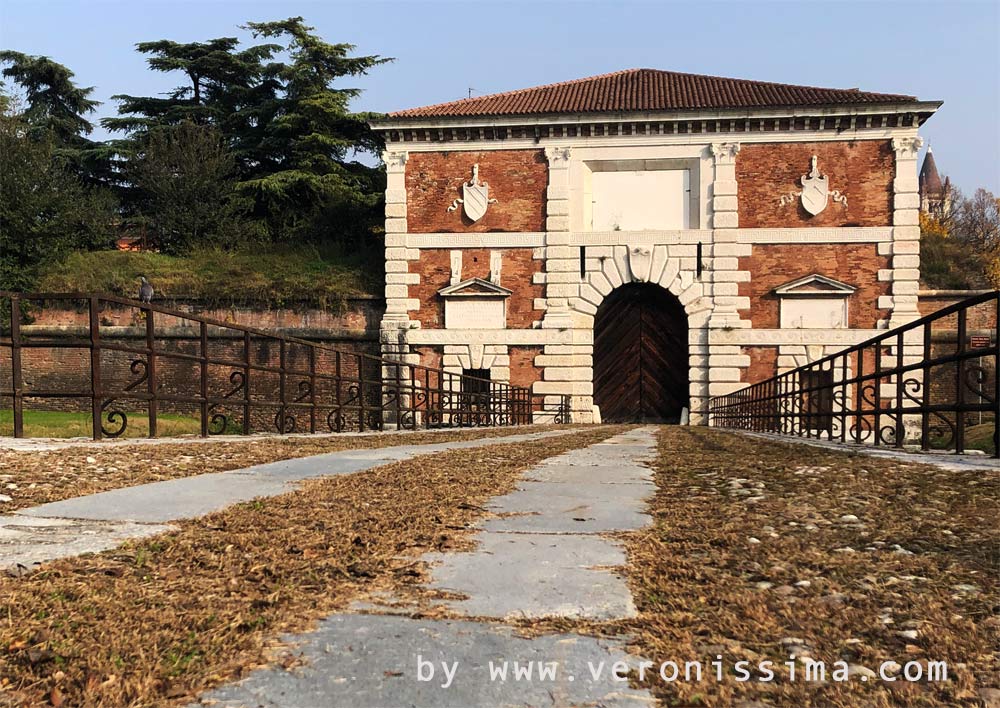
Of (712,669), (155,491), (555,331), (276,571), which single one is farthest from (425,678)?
(555,331)

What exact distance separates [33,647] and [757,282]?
21.3 m

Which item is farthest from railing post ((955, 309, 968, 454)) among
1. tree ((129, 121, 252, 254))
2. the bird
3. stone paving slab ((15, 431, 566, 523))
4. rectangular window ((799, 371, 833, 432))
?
tree ((129, 121, 252, 254))

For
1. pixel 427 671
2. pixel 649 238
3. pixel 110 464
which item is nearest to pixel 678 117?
pixel 649 238

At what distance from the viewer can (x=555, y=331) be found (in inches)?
829

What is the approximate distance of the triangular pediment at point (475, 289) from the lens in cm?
2123

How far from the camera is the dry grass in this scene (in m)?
2.91

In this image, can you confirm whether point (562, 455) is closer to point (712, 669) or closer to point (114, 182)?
point (712, 669)

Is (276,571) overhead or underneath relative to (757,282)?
underneath

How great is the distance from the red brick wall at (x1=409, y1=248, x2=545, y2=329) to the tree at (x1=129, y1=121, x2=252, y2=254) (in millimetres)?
9889

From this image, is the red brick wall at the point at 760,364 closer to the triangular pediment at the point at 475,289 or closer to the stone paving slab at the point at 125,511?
the triangular pediment at the point at 475,289

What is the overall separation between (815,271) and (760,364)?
3.09 m

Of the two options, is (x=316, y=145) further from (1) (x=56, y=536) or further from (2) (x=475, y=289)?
(1) (x=56, y=536)

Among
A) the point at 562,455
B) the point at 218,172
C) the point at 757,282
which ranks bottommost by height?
the point at 562,455

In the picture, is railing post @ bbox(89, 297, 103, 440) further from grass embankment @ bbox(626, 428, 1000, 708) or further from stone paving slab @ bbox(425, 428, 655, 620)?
grass embankment @ bbox(626, 428, 1000, 708)
